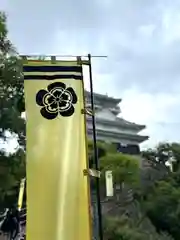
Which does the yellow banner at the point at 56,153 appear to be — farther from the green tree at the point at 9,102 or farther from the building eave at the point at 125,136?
the building eave at the point at 125,136

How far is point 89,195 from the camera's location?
14.8 feet

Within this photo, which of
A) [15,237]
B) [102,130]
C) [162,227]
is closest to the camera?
[15,237]

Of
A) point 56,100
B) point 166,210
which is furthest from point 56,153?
point 166,210

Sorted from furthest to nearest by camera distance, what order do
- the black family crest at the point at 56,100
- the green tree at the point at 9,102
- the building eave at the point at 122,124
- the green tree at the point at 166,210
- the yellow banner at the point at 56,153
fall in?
the building eave at the point at 122,124, the green tree at the point at 166,210, the green tree at the point at 9,102, the black family crest at the point at 56,100, the yellow banner at the point at 56,153

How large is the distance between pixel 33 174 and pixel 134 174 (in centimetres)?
1387

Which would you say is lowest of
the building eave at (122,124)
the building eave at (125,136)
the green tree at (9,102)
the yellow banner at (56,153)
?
the yellow banner at (56,153)

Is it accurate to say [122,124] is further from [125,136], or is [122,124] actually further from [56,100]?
[56,100]

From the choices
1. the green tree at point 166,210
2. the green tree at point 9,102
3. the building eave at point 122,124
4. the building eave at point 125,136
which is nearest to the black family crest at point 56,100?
the green tree at point 9,102

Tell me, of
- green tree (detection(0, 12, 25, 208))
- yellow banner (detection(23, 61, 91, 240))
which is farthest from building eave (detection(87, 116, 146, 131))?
yellow banner (detection(23, 61, 91, 240))

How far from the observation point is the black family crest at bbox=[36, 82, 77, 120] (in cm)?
465

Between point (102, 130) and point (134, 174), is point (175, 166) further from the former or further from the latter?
point (102, 130)

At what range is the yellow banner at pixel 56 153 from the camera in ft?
14.5

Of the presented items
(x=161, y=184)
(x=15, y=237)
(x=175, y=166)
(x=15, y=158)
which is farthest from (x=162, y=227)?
(x=15, y=158)

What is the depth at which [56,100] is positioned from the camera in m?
4.66
